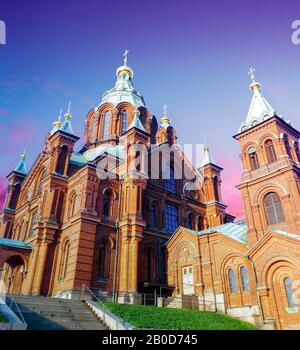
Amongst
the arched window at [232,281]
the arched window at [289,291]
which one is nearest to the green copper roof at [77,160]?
the arched window at [232,281]

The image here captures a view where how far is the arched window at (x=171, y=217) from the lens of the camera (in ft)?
94.4

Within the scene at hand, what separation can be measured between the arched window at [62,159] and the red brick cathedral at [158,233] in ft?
0.42

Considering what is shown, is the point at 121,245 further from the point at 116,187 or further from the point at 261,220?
the point at 261,220

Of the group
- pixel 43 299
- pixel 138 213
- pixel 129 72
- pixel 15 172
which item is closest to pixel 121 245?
pixel 138 213

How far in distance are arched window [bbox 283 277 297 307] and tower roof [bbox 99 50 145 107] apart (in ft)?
89.2

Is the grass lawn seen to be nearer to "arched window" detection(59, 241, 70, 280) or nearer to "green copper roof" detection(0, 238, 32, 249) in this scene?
"arched window" detection(59, 241, 70, 280)

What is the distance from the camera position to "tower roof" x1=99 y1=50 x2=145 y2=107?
128 ft

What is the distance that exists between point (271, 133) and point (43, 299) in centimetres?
1922

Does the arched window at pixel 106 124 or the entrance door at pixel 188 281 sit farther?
the arched window at pixel 106 124

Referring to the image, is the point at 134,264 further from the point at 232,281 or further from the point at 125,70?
the point at 125,70

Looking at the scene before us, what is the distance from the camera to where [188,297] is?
21250 mm

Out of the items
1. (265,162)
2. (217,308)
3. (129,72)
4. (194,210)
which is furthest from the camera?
(129,72)

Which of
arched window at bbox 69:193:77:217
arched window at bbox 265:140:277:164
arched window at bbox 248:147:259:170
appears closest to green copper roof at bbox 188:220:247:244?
arched window at bbox 248:147:259:170

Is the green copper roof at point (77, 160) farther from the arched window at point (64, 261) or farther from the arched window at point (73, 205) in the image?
the arched window at point (64, 261)
